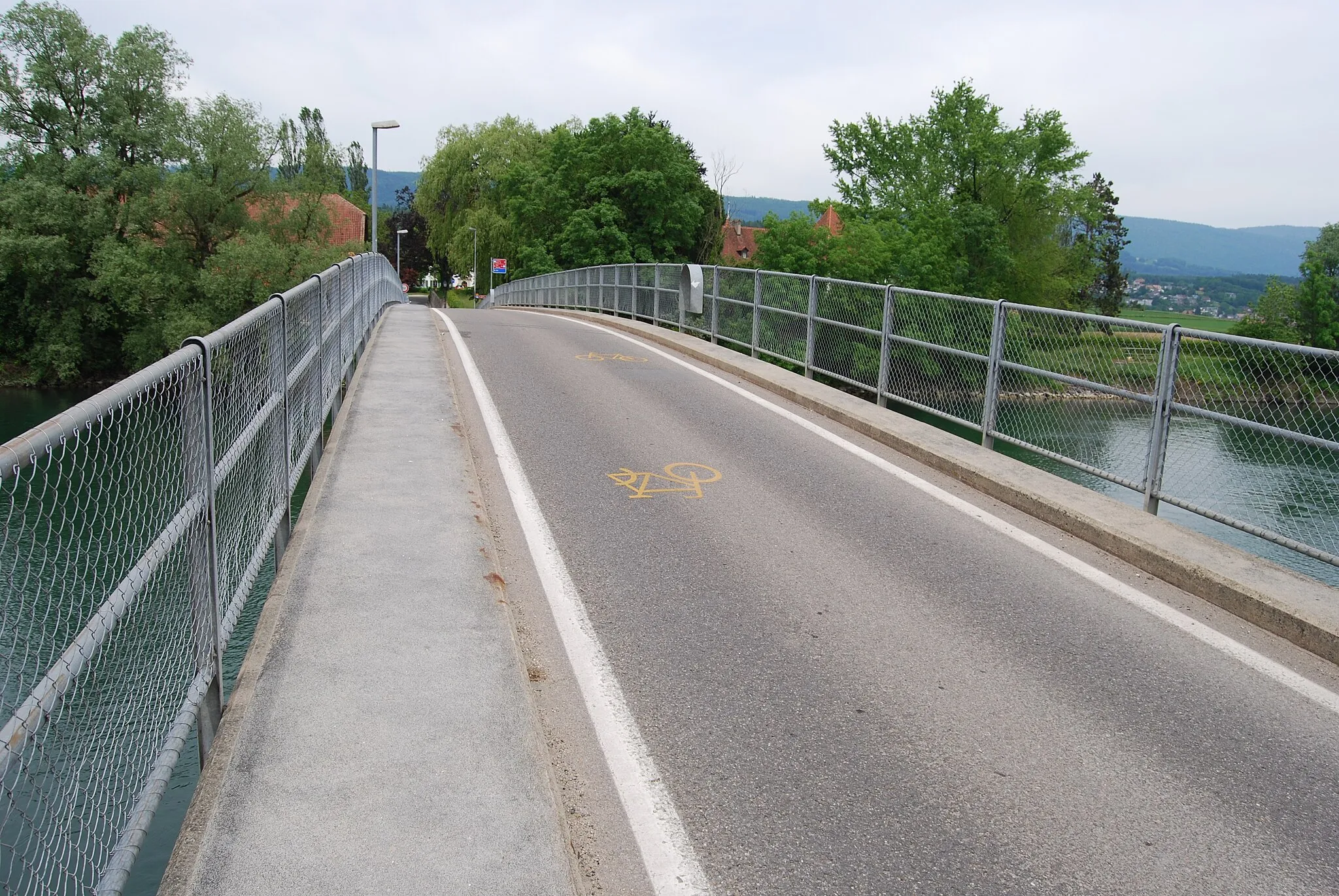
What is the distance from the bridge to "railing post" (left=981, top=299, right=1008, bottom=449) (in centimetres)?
3

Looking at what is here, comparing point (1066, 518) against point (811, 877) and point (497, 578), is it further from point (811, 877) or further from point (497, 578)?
point (811, 877)

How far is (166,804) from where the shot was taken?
938cm

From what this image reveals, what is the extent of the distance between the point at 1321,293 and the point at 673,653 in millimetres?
92202

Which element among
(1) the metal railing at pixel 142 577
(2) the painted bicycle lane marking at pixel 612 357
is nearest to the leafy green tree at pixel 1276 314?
(2) the painted bicycle lane marking at pixel 612 357

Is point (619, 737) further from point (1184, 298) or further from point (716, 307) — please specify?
point (1184, 298)

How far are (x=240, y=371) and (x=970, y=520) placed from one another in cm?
485

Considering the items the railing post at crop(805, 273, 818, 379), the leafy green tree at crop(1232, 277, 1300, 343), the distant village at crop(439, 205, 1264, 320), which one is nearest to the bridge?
the railing post at crop(805, 273, 818, 379)

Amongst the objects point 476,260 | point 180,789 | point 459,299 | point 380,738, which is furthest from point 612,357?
point 459,299

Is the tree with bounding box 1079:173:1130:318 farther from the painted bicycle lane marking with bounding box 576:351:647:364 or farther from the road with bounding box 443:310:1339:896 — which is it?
the road with bounding box 443:310:1339:896

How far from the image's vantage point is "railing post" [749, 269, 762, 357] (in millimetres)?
15523

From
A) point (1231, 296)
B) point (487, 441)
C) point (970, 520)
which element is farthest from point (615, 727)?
point (1231, 296)

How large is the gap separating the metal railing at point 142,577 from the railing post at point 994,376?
6094 millimetres

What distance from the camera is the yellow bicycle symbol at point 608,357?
15637 mm

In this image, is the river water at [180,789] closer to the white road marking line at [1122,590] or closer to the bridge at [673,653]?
the bridge at [673,653]
